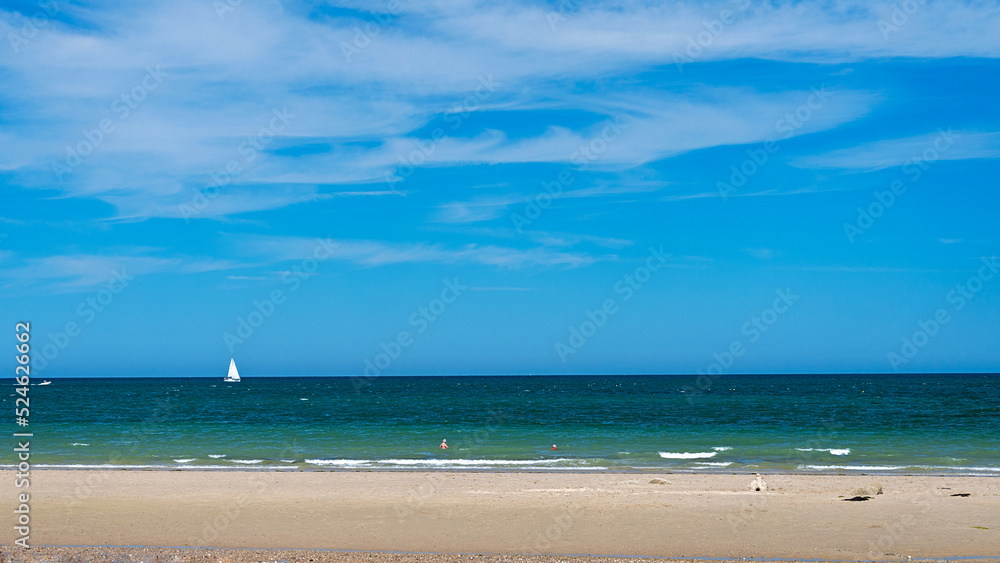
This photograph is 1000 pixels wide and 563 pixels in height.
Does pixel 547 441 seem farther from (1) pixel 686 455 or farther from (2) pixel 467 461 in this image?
(2) pixel 467 461

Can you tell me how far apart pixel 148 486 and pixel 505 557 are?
12359mm

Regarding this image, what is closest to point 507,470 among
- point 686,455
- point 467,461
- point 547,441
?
point 467,461

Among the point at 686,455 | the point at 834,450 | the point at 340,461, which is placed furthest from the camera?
the point at 834,450

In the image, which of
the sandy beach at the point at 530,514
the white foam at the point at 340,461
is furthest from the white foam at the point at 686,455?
the white foam at the point at 340,461

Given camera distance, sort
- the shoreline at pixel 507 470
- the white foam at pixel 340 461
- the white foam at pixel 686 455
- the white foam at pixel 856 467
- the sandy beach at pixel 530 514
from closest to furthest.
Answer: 1. the sandy beach at pixel 530 514
2. the shoreline at pixel 507 470
3. the white foam at pixel 856 467
4. the white foam at pixel 340 461
5. the white foam at pixel 686 455

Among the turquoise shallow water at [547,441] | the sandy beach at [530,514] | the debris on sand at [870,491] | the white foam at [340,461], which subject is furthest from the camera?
the white foam at [340,461]

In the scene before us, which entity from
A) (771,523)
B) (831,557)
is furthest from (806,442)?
(831,557)

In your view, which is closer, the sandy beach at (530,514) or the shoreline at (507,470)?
the sandy beach at (530,514)

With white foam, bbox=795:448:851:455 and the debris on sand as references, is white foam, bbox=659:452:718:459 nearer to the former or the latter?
white foam, bbox=795:448:851:455

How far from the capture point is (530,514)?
16.0 metres

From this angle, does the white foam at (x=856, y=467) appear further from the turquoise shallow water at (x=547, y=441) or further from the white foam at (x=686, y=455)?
the white foam at (x=686, y=455)

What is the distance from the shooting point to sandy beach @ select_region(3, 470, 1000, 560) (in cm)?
1315

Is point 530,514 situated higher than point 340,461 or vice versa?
point 340,461

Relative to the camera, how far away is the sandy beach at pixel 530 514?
1315cm
